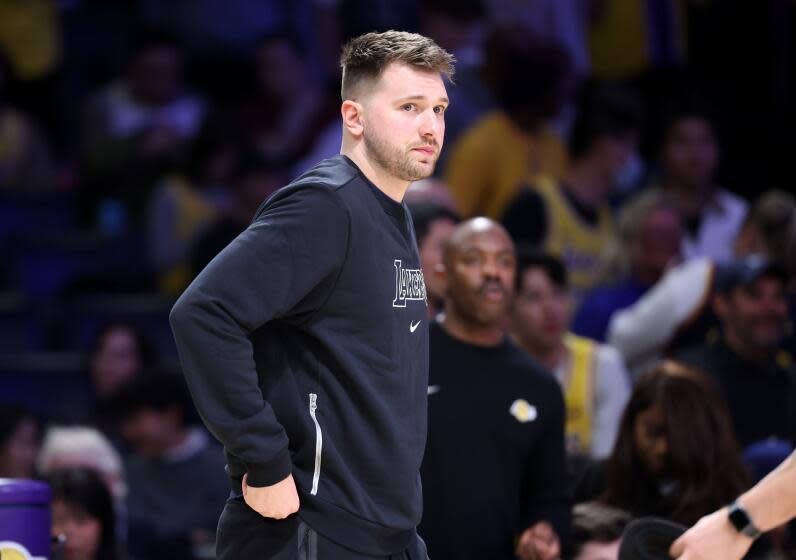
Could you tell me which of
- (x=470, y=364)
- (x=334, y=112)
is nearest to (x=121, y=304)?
(x=334, y=112)

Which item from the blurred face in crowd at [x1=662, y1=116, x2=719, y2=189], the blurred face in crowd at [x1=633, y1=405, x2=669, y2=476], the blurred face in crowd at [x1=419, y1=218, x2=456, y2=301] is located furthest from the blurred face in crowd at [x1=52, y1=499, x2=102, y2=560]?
the blurred face in crowd at [x1=662, y1=116, x2=719, y2=189]

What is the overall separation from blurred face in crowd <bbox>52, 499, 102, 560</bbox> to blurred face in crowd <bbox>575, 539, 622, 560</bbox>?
188 centimetres

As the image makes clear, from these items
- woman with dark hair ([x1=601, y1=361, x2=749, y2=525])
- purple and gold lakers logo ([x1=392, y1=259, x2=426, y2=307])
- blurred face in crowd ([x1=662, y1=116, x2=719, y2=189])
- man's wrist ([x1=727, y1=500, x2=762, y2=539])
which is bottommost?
woman with dark hair ([x1=601, y1=361, x2=749, y2=525])

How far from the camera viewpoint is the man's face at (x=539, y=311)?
595cm

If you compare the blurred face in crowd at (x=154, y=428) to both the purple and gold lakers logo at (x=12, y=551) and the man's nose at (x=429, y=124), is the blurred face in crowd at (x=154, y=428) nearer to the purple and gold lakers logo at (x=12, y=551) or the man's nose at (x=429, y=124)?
the purple and gold lakers logo at (x=12, y=551)

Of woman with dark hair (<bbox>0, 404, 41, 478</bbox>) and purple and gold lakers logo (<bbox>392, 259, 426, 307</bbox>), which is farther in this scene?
woman with dark hair (<bbox>0, 404, 41, 478</bbox>)

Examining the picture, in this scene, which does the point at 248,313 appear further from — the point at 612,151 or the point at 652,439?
the point at 612,151

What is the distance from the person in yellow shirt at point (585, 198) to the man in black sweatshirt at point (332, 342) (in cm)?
375

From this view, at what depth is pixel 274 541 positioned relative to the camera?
10.2 ft

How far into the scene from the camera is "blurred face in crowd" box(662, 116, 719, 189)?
7641 millimetres

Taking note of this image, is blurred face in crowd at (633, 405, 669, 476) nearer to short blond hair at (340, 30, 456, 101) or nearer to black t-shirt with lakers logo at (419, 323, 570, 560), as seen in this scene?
black t-shirt with lakers logo at (419, 323, 570, 560)

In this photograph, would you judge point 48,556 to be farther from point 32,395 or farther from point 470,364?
point 32,395

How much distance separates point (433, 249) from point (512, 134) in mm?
2365

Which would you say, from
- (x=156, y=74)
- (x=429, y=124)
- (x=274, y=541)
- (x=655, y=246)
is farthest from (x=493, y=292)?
(x=156, y=74)
